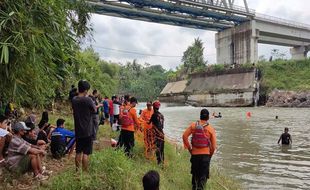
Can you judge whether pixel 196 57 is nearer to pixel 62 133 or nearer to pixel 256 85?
pixel 256 85

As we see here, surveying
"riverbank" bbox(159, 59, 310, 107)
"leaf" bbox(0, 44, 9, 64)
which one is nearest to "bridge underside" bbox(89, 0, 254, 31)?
"riverbank" bbox(159, 59, 310, 107)

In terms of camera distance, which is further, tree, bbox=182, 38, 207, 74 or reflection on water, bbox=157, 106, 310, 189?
tree, bbox=182, 38, 207, 74

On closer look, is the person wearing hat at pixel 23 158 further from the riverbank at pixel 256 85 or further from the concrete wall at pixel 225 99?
the concrete wall at pixel 225 99

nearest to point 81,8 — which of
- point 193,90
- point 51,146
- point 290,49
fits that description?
point 51,146

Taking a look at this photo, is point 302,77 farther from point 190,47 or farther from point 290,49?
point 190,47

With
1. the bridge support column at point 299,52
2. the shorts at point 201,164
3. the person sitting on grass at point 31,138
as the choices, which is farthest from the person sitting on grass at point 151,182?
the bridge support column at point 299,52

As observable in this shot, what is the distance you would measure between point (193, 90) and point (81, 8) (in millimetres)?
49111

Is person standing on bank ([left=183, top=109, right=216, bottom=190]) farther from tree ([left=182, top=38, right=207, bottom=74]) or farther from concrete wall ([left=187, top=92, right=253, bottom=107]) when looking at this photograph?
tree ([left=182, top=38, right=207, bottom=74])

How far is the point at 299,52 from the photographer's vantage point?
62812mm

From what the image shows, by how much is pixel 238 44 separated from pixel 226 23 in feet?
12.6

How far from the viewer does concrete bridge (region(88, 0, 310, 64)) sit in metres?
43.6

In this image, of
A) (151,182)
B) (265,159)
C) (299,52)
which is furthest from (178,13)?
(151,182)

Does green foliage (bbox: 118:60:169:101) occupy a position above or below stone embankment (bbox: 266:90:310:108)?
above

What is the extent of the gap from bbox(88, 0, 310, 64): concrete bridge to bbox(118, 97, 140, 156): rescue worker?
3381 centimetres
